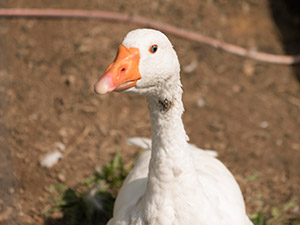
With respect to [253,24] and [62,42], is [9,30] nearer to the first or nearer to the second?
[62,42]

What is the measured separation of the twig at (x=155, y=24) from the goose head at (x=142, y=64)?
159 inches

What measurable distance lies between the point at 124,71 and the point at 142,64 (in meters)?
0.12

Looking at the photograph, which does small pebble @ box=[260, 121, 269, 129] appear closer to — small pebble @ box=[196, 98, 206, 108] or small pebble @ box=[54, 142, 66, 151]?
small pebble @ box=[196, 98, 206, 108]

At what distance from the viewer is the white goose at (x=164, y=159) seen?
2045 mm

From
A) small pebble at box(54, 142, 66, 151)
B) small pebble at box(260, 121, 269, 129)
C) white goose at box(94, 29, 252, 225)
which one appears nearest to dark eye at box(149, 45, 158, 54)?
white goose at box(94, 29, 252, 225)

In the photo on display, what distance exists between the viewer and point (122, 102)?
5.25m

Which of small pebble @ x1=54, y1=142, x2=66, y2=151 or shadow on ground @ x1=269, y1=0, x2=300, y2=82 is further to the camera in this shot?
shadow on ground @ x1=269, y1=0, x2=300, y2=82

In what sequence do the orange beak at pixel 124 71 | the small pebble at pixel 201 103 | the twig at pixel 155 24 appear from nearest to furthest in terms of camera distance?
1. the orange beak at pixel 124 71
2. the small pebble at pixel 201 103
3. the twig at pixel 155 24

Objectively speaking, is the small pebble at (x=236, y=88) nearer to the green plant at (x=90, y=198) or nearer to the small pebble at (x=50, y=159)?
the green plant at (x=90, y=198)

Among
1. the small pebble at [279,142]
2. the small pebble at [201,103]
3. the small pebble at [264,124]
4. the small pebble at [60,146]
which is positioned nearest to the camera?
the small pebble at [60,146]

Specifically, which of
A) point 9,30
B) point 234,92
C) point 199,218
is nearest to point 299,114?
point 234,92

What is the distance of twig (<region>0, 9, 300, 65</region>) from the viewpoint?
6.05 metres

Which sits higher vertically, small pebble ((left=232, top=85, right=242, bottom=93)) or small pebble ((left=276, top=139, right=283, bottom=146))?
small pebble ((left=232, top=85, right=242, bottom=93))

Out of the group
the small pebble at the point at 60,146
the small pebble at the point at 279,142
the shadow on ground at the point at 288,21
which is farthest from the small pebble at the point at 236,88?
the small pebble at the point at 60,146
